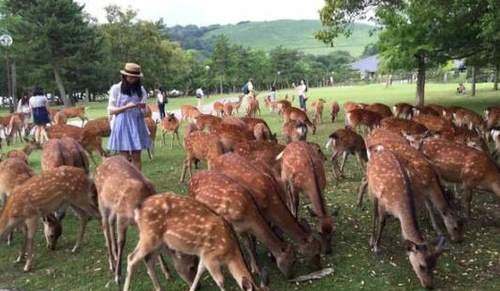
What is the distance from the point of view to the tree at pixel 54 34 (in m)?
34.5

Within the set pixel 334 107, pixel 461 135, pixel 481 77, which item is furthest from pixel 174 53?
pixel 461 135

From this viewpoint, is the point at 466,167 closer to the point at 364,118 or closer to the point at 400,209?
the point at 400,209

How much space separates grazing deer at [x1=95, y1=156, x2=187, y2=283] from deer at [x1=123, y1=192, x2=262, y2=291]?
422 millimetres

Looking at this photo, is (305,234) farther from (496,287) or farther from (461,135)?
(461,135)

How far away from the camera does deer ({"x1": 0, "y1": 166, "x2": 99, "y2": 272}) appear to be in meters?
5.61

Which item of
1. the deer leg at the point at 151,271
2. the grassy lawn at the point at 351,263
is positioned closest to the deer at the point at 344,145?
the grassy lawn at the point at 351,263

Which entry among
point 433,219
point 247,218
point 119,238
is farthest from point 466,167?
Answer: point 119,238

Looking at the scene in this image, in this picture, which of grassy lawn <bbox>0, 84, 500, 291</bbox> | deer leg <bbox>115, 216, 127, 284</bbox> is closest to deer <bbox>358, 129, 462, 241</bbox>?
grassy lawn <bbox>0, 84, 500, 291</bbox>

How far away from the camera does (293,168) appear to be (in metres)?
6.33

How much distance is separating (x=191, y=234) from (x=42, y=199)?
2.03 metres

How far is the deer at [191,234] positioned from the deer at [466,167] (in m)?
3.37

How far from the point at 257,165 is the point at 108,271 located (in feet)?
6.11

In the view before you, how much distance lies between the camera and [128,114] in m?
6.71

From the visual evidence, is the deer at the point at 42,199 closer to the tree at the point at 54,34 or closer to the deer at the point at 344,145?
the deer at the point at 344,145
